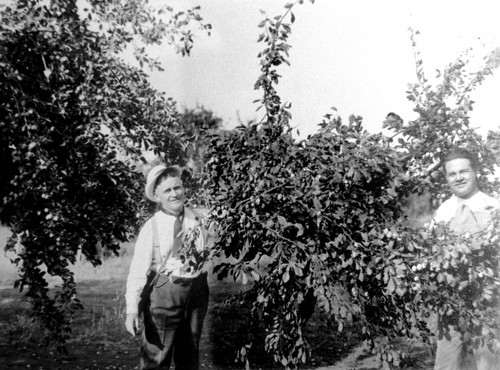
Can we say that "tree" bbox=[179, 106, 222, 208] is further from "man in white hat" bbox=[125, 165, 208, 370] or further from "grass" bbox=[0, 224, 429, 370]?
"grass" bbox=[0, 224, 429, 370]

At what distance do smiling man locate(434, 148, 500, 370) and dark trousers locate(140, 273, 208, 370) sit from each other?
4.65 feet

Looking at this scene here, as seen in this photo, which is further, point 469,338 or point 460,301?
point 469,338

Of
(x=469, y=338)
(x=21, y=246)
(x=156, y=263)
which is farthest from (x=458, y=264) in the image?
(x=21, y=246)

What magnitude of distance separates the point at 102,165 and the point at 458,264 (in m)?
2.26

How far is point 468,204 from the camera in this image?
252 centimetres

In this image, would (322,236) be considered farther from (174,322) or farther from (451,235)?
(174,322)

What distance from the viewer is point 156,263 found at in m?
2.59

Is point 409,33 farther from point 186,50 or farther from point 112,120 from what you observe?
point 112,120

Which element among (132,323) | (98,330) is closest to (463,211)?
(132,323)

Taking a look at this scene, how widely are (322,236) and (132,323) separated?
1.21 metres

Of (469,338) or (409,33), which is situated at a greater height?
(409,33)

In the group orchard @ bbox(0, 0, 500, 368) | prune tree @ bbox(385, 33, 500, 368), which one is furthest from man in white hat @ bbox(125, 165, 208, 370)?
prune tree @ bbox(385, 33, 500, 368)

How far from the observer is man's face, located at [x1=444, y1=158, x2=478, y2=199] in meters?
2.52

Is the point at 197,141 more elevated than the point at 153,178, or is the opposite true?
the point at 197,141
